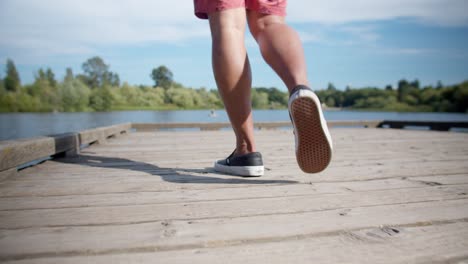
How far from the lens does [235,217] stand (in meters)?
0.81

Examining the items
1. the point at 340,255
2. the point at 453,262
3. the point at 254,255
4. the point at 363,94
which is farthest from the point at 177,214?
the point at 363,94

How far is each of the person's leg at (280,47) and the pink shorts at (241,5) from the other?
0.9 inches

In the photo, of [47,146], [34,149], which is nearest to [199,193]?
[34,149]

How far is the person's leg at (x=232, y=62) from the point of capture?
1.23 m

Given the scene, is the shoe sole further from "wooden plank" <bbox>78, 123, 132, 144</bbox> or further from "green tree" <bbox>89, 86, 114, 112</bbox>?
"green tree" <bbox>89, 86, 114, 112</bbox>

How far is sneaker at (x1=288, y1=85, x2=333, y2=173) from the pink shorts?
0.46 meters

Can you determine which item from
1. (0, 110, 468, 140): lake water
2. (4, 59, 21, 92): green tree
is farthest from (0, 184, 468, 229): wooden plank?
(4, 59, 21, 92): green tree

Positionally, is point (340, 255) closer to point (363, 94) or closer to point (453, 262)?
point (453, 262)

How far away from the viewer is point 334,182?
1.24 m

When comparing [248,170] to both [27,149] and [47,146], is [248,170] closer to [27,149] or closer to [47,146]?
[27,149]

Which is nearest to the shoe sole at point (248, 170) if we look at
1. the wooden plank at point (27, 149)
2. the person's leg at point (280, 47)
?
the person's leg at point (280, 47)

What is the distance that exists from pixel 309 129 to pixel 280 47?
389 millimetres

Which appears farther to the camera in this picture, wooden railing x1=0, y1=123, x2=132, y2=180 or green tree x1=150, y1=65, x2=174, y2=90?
green tree x1=150, y1=65, x2=174, y2=90

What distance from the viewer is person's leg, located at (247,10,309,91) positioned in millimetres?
1185
